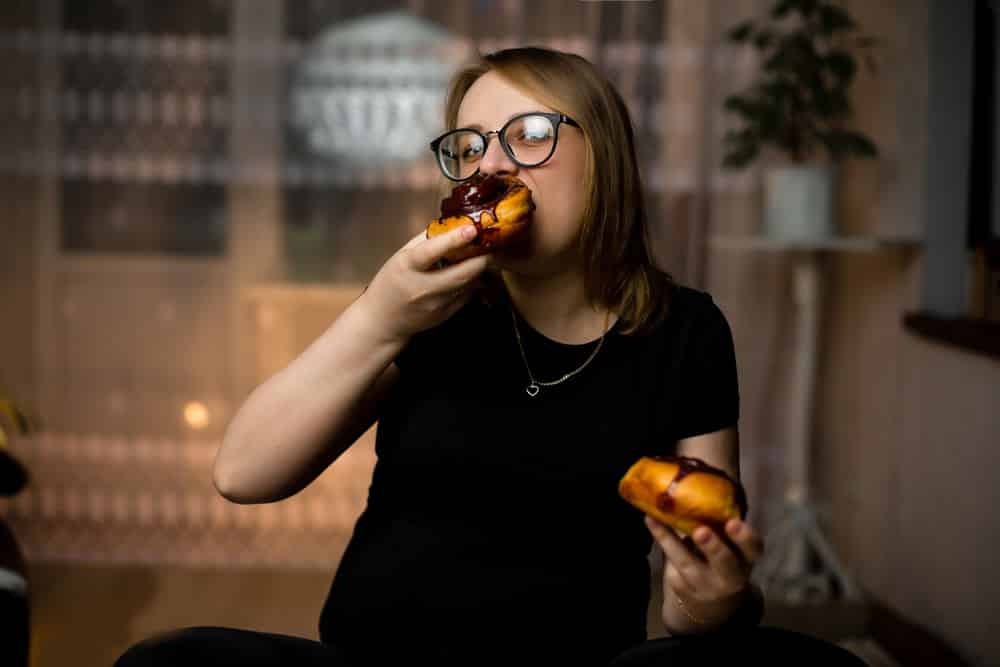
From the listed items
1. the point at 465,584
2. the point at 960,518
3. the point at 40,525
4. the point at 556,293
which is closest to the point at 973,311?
the point at 960,518

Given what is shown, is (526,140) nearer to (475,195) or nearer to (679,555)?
(475,195)

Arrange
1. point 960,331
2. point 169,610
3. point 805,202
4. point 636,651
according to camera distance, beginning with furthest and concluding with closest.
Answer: point 169,610, point 805,202, point 960,331, point 636,651

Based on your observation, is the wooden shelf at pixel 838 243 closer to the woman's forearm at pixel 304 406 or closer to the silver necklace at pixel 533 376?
the silver necklace at pixel 533 376

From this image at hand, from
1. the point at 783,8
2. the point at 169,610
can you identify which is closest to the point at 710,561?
the point at 783,8

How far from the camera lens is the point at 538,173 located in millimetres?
1138

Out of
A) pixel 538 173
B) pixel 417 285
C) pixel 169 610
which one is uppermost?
pixel 538 173

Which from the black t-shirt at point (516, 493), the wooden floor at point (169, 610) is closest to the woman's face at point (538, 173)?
the black t-shirt at point (516, 493)

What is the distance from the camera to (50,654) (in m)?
2.57

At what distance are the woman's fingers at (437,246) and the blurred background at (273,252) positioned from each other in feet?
6.69

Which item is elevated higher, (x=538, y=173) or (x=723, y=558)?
(x=538, y=173)

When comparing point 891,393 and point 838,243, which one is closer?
point 838,243

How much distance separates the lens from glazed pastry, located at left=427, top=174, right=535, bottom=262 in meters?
1.05

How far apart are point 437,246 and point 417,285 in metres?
0.04

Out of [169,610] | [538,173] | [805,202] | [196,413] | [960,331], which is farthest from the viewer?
[196,413]
